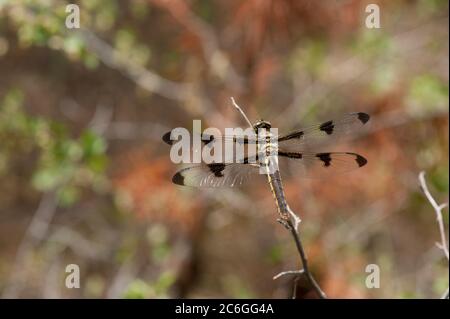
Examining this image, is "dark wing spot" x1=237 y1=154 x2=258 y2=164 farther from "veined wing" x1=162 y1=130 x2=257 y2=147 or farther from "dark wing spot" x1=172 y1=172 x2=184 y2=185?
"dark wing spot" x1=172 y1=172 x2=184 y2=185

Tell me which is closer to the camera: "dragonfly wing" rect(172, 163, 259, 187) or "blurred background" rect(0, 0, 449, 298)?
"dragonfly wing" rect(172, 163, 259, 187)

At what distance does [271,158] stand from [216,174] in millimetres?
166

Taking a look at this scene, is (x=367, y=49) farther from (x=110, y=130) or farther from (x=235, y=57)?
(x=110, y=130)

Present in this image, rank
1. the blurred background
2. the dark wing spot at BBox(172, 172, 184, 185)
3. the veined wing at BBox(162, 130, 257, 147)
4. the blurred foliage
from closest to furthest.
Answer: the dark wing spot at BBox(172, 172, 184, 185) < the veined wing at BBox(162, 130, 257, 147) < the blurred foliage < the blurred background

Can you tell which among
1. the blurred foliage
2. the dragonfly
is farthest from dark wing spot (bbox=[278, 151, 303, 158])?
the blurred foliage

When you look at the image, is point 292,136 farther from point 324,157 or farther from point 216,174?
point 216,174

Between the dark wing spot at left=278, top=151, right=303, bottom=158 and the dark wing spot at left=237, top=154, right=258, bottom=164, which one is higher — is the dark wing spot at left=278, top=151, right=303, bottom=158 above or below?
above

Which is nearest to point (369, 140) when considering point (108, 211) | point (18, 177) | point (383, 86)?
point (383, 86)

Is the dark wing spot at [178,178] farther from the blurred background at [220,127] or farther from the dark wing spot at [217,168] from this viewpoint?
the blurred background at [220,127]

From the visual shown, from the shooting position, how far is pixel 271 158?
1.62m

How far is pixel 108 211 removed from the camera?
385 cm

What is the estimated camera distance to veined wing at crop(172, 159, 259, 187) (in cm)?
164

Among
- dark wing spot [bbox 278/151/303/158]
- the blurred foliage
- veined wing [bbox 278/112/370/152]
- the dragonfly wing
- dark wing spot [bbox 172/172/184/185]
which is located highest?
the blurred foliage

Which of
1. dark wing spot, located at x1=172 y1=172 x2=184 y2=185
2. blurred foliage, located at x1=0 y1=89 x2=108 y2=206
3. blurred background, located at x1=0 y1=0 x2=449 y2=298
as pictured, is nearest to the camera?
dark wing spot, located at x1=172 y1=172 x2=184 y2=185
